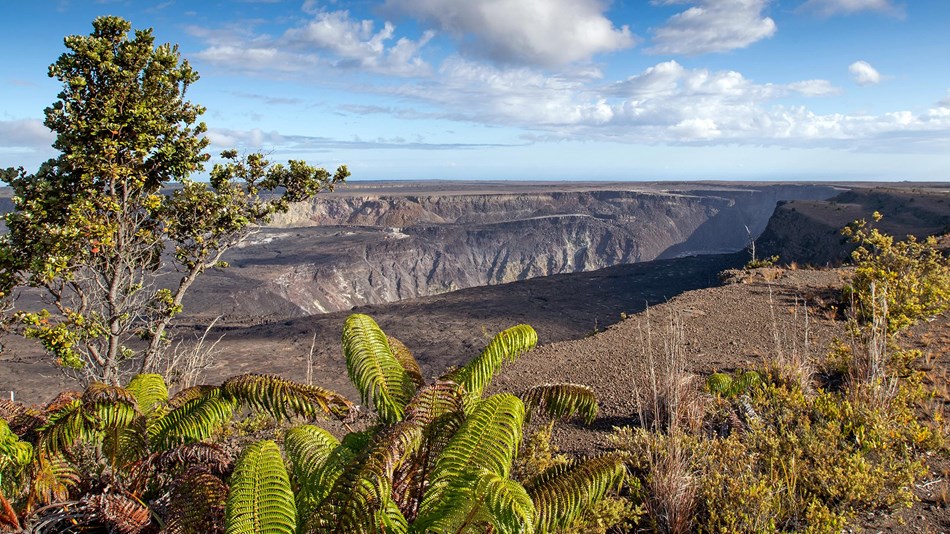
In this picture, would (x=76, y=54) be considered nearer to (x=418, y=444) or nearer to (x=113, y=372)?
(x=113, y=372)

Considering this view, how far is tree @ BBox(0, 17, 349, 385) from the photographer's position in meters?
5.06

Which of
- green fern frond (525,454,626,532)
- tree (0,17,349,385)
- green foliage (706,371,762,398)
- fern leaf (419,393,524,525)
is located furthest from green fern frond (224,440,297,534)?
green foliage (706,371,762,398)

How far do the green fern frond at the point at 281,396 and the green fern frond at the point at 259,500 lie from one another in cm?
68

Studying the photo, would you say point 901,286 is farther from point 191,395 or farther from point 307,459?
point 191,395

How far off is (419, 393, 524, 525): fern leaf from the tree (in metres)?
3.79

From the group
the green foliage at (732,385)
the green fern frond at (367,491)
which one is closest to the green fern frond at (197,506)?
the green fern frond at (367,491)

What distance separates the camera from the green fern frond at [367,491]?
245 cm

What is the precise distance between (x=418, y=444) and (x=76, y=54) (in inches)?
193

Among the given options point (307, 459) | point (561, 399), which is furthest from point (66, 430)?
point (561, 399)

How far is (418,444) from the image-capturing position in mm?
2902

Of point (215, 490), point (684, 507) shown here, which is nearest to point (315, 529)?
point (215, 490)

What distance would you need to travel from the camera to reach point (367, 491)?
2.47m

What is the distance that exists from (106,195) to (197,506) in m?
4.04

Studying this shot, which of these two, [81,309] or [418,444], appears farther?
[81,309]
